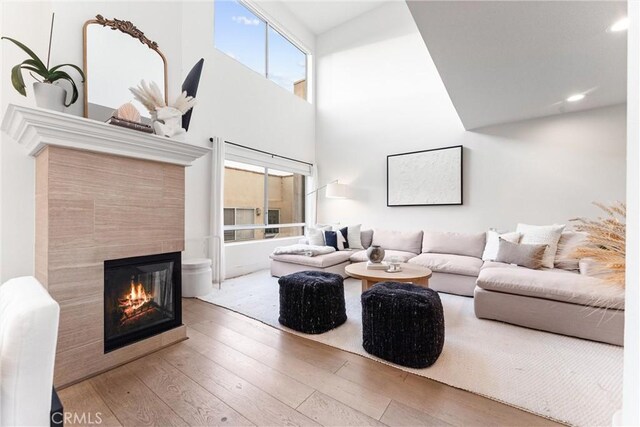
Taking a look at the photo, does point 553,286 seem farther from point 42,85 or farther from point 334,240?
point 42,85

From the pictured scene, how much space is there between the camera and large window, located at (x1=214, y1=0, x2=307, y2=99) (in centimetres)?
419

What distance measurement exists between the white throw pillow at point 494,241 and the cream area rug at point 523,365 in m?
1.11

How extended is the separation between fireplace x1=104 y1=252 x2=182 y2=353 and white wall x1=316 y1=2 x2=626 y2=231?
383 centimetres

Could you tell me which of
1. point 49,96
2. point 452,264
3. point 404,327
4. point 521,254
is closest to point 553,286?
point 521,254

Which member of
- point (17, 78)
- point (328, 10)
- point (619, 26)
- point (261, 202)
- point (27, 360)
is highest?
point (328, 10)

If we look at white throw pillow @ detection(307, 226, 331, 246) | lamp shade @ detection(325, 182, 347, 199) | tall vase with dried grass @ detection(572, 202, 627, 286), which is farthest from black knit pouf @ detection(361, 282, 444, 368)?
lamp shade @ detection(325, 182, 347, 199)

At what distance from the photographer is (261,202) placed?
482cm

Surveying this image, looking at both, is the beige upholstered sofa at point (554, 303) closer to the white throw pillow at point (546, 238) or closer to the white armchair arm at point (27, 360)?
the white throw pillow at point (546, 238)

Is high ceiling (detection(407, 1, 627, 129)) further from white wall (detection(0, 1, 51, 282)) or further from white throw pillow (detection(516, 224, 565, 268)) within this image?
white wall (detection(0, 1, 51, 282))

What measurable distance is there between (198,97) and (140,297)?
9.55 feet

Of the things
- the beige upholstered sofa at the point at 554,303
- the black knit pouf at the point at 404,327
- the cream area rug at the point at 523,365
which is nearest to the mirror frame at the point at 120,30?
the cream area rug at the point at 523,365

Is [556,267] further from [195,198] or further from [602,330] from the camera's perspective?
[195,198]

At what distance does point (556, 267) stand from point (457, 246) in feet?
3.80

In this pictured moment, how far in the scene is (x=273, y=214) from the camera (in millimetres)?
5121
